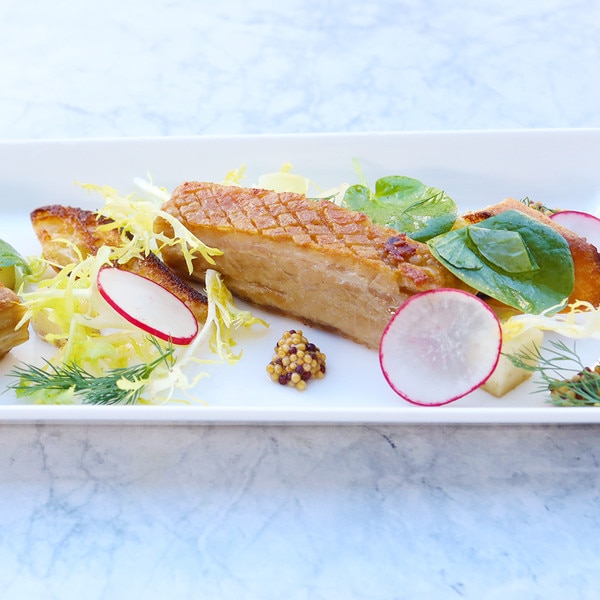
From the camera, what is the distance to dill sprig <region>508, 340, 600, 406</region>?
3.91 metres

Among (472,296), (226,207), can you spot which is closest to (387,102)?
(226,207)

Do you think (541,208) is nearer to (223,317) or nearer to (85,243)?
(223,317)

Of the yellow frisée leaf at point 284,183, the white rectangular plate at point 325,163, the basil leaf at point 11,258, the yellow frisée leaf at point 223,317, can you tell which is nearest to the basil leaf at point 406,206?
the yellow frisée leaf at point 284,183

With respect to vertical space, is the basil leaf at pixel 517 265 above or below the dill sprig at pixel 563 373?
above

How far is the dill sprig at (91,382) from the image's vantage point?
4.07 metres

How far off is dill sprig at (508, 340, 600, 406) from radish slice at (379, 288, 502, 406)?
0.18 m

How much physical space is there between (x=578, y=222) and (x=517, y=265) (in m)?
0.99

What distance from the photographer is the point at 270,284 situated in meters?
4.73

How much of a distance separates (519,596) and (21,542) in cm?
203

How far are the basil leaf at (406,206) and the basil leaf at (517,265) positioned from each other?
221 millimetres

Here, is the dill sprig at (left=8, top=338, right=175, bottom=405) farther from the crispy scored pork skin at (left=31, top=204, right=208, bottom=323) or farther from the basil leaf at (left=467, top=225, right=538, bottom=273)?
the basil leaf at (left=467, top=225, right=538, bottom=273)

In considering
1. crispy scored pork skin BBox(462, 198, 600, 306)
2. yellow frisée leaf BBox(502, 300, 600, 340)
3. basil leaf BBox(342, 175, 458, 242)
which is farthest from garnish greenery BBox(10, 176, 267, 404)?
crispy scored pork skin BBox(462, 198, 600, 306)

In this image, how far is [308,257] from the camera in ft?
14.8

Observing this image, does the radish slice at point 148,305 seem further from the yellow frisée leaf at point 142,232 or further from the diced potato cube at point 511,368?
the diced potato cube at point 511,368
